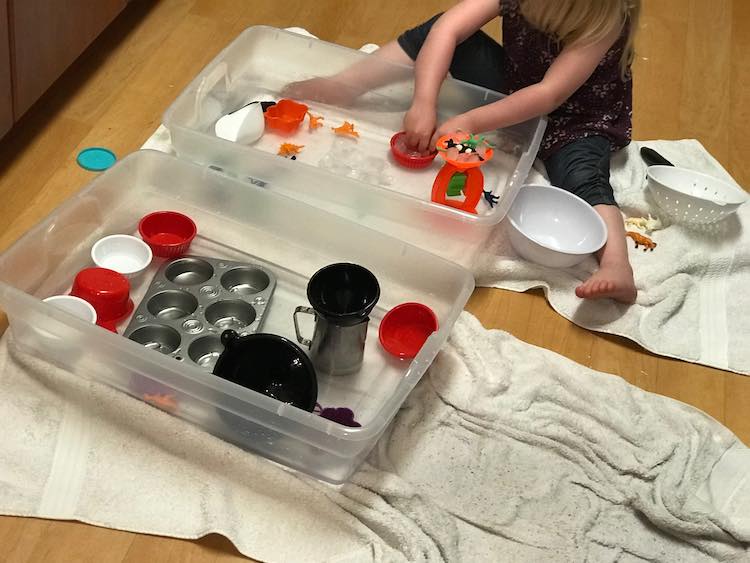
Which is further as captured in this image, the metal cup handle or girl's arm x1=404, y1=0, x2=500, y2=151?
girl's arm x1=404, y1=0, x2=500, y2=151

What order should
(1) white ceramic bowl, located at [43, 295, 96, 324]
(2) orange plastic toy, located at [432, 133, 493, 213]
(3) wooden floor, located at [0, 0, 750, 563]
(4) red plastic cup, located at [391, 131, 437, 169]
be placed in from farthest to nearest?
(4) red plastic cup, located at [391, 131, 437, 169] < (2) orange plastic toy, located at [432, 133, 493, 213] < (1) white ceramic bowl, located at [43, 295, 96, 324] < (3) wooden floor, located at [0, 0, 750, 563]

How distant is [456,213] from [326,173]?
20 centimetres

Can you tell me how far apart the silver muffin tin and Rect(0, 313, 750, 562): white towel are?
3.5 inches

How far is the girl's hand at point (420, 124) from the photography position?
4.27 ft

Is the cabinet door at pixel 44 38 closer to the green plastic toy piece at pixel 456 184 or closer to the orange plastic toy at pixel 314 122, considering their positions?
the orange plastic toy at pixel 314 122

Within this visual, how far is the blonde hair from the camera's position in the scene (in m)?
1.21

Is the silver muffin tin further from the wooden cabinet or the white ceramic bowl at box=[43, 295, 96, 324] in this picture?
the wooden cabinet

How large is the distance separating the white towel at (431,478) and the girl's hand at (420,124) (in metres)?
0.41

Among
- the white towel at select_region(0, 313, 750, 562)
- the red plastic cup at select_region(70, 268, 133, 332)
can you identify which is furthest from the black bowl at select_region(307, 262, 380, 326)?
the red plastic cup at select_region(70, 268, 133, 332)

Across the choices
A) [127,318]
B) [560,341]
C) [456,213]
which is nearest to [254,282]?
[127,318]

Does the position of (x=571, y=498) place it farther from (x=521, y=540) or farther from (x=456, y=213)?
(x=456, y=213)

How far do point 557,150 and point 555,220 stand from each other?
5.5 inches

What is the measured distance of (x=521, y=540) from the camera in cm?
93

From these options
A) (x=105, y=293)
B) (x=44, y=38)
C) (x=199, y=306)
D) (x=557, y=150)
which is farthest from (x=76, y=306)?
(x=557, y=150)
